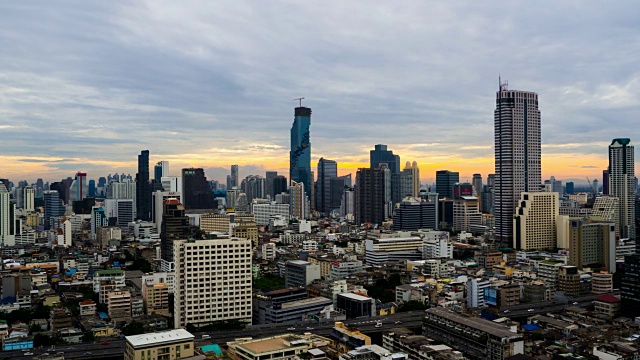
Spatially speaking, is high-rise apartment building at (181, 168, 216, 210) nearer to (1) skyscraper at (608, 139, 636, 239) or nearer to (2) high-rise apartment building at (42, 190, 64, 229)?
(2) high-rise apartment building at (42, 190, 64, 229)

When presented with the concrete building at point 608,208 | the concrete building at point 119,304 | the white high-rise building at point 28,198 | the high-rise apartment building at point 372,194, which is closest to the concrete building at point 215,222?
the high-rise apartment building at point 372,194

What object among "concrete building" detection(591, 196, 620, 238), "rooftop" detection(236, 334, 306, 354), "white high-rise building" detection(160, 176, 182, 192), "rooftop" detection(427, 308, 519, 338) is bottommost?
"rooftop" detection(236, 334, 306, 354)

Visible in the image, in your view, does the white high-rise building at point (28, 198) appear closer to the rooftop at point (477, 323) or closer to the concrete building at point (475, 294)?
the concrete building at point (475, 294)

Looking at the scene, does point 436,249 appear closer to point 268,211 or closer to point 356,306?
point 356,306

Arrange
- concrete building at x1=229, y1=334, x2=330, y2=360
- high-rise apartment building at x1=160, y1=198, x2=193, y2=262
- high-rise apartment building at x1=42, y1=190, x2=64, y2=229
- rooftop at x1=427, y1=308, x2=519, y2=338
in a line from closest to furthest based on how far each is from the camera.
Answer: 1. concrete building at x1=229, y1=334, x2=330, y2=360
2. rooftop at x1=427, y1=308, x2=519, y2=338
3. high-rise apartment building at x1=160, y1=198, x2=193, y2=262
4. high-rise apartment building at x1=42, y1=190, x2=64, y2=229

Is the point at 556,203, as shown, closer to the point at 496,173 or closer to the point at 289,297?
the point at 496,173

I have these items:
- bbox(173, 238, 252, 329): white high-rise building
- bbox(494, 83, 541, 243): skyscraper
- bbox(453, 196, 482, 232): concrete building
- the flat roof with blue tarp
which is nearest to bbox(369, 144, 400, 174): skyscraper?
bbox(453, 196, 482, 232): concrete building
